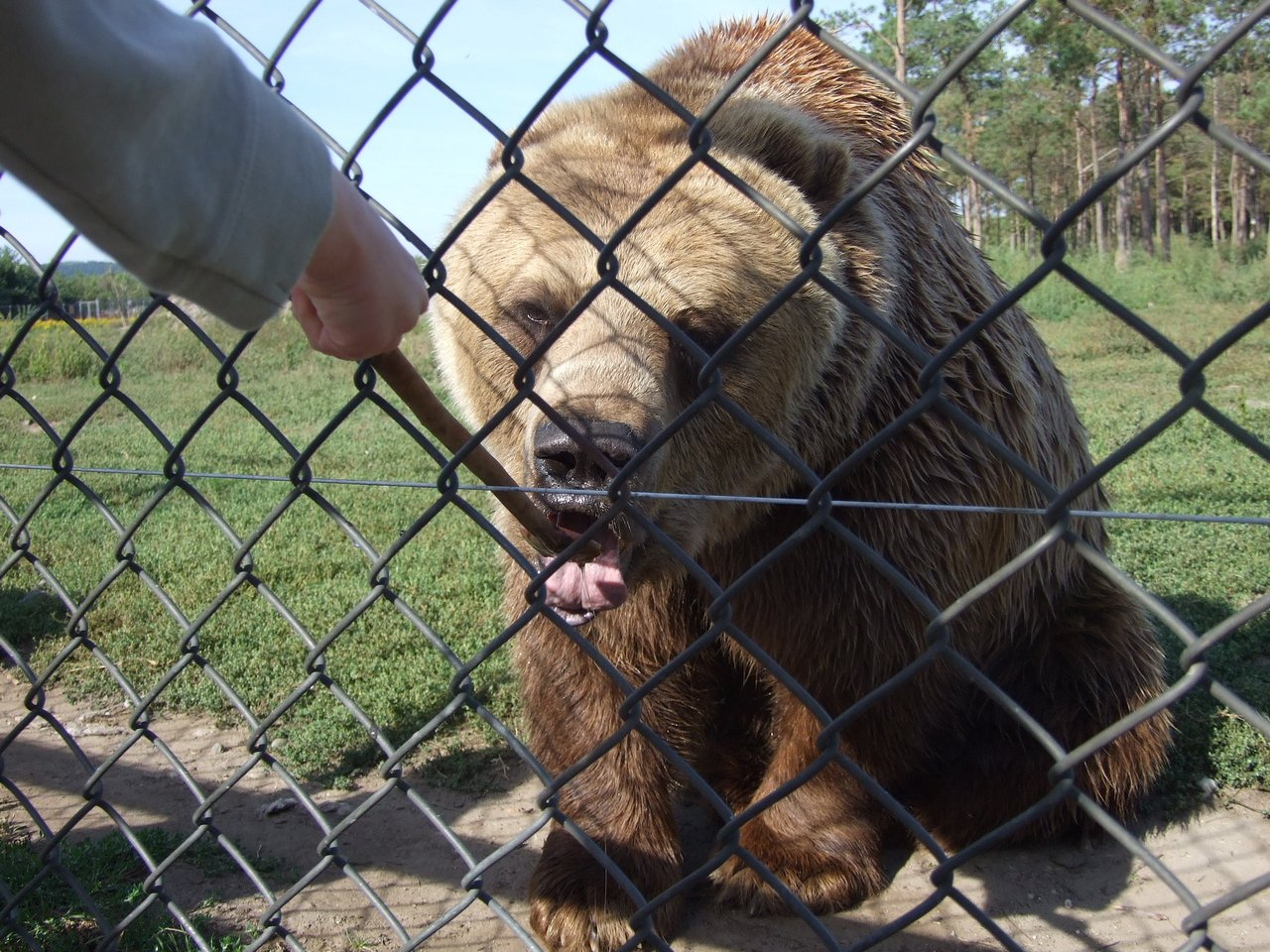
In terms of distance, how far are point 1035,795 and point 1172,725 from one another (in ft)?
1.65

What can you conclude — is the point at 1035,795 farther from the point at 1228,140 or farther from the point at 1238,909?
the point at 1228,140

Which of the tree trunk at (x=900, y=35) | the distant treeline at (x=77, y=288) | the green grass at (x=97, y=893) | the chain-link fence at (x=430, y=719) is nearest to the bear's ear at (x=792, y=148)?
the tree trunk at (x=900, y=35)

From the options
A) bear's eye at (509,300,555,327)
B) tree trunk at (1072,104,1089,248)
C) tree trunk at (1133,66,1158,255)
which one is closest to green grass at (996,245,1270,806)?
bear's eye at (509,300,555,327)

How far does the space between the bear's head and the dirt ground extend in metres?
0.90

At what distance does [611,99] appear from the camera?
9.42 ft

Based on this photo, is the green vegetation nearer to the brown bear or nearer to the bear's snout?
the bear's snout

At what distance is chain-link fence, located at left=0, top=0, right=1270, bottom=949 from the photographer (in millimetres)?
1043

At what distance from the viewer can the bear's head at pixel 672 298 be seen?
2123 mm

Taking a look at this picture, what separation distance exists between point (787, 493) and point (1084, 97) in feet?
93.7

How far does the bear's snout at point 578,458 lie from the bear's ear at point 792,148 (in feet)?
3.23

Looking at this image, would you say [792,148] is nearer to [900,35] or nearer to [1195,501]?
[900,35]

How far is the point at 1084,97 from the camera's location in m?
26.8

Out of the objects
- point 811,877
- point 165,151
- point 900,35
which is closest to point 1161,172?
point 900,35

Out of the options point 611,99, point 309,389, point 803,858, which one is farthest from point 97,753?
point 309,389
